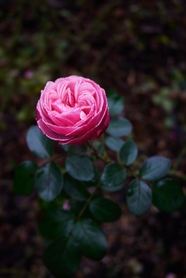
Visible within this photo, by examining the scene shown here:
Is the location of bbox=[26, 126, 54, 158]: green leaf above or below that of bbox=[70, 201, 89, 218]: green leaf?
above

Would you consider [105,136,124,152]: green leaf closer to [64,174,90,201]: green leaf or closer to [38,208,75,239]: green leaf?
[64,174,90,201]: green leaf

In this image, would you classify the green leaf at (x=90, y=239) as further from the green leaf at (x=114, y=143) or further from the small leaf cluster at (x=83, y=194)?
the green leaf at (x=114, y=143)

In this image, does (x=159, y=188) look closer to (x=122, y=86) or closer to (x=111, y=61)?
(x=122, y=86)

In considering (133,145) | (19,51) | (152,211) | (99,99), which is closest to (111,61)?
(19,51)

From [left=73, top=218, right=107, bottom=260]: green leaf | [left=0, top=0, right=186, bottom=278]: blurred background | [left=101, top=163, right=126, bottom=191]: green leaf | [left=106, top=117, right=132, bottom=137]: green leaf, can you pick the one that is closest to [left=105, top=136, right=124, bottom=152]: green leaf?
[left=106, top=117, right=132, bottom=137]: green leaf

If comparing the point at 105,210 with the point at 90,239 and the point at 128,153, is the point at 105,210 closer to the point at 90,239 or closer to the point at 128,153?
the point at 90,239

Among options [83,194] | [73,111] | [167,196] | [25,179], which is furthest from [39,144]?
[167,196]
